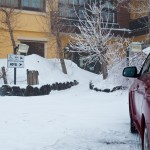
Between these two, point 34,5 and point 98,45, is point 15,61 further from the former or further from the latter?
point 34,5

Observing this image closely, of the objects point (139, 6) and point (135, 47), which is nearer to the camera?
point (135, 47)

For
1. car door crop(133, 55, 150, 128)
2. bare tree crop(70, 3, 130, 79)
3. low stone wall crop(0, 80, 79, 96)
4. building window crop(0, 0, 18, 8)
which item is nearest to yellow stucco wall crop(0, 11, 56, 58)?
building window crop(0, 0, 18, 8)

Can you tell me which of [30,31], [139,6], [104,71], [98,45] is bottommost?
[104,71]

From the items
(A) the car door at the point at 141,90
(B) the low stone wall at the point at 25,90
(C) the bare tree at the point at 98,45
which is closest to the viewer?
(A) the car door at the point at 141,90

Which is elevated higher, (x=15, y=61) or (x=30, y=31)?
(x=30, y=31)

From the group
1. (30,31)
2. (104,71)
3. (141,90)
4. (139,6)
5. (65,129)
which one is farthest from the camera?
(139,6)

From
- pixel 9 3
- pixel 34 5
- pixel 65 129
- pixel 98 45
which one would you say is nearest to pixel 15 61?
pixel 98 45

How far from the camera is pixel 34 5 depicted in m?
24.0

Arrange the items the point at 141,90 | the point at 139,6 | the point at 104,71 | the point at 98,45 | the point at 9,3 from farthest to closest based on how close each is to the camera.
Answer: the point at 139,6 < the point at 9,3 < the point at 98,45 < the point at 104,71 < the point at 141,90

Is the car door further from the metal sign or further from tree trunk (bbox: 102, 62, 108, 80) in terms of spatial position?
tree trunk (bbox: 102, 62, 108, 80)

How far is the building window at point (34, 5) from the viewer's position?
23469mm

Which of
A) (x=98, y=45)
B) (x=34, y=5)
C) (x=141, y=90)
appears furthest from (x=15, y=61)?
(x=141, y=90)

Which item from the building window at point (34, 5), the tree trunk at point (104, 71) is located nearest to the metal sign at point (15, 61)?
the tree trunk at point (104, 71)

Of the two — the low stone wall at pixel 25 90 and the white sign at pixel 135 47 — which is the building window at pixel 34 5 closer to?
the low stone wall at pixel 25 90
